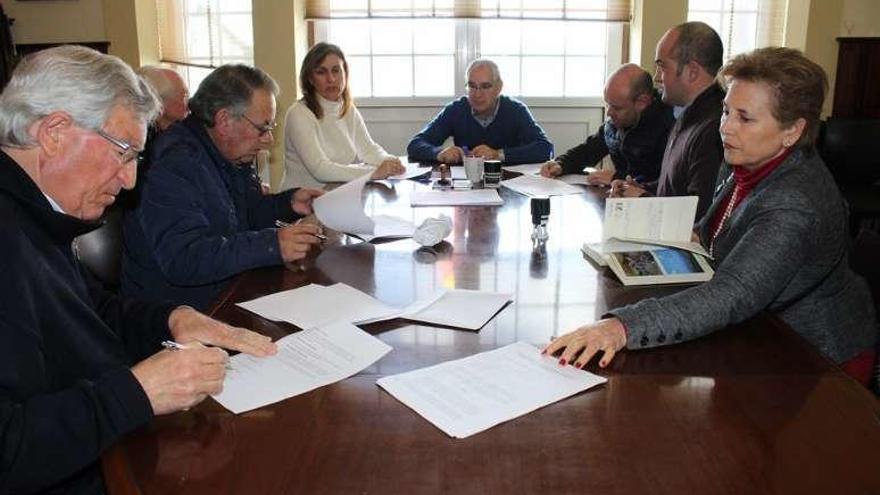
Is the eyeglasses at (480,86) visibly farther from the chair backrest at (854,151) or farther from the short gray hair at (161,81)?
the chair backrest at (854,151)

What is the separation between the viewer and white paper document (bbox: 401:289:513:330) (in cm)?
151

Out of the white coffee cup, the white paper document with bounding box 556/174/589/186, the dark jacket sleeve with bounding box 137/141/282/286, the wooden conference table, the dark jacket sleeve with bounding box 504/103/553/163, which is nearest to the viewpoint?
the wooden conference table

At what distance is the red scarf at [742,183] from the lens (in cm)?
173

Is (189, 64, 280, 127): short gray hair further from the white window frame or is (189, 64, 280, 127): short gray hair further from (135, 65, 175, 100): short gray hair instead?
the white window frame

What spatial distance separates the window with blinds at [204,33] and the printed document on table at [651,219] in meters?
3.72

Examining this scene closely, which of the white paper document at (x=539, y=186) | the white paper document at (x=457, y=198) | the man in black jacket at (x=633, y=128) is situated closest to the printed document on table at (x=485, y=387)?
the white paper document at (x=457, y=198)

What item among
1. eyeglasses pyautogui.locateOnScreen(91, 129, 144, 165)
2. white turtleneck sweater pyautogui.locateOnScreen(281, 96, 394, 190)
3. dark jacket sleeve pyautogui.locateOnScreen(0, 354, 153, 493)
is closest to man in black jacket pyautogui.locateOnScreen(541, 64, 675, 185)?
white turtleneck sweater pyautogui.locateOnScreen(281, 96, 394, 190)

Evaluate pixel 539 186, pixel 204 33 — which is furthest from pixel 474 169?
pixel 204 33

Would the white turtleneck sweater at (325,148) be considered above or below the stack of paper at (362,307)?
above

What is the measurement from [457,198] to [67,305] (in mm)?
1697

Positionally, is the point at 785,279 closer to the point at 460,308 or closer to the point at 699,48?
the point at 460,308

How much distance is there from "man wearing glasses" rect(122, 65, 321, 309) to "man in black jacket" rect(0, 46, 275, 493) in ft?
1.52

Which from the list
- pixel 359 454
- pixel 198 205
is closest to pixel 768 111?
pixel 359 454

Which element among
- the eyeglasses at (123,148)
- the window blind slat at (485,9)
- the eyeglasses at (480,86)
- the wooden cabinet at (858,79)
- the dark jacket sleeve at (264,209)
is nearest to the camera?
the eyeglasses at (123,148)
